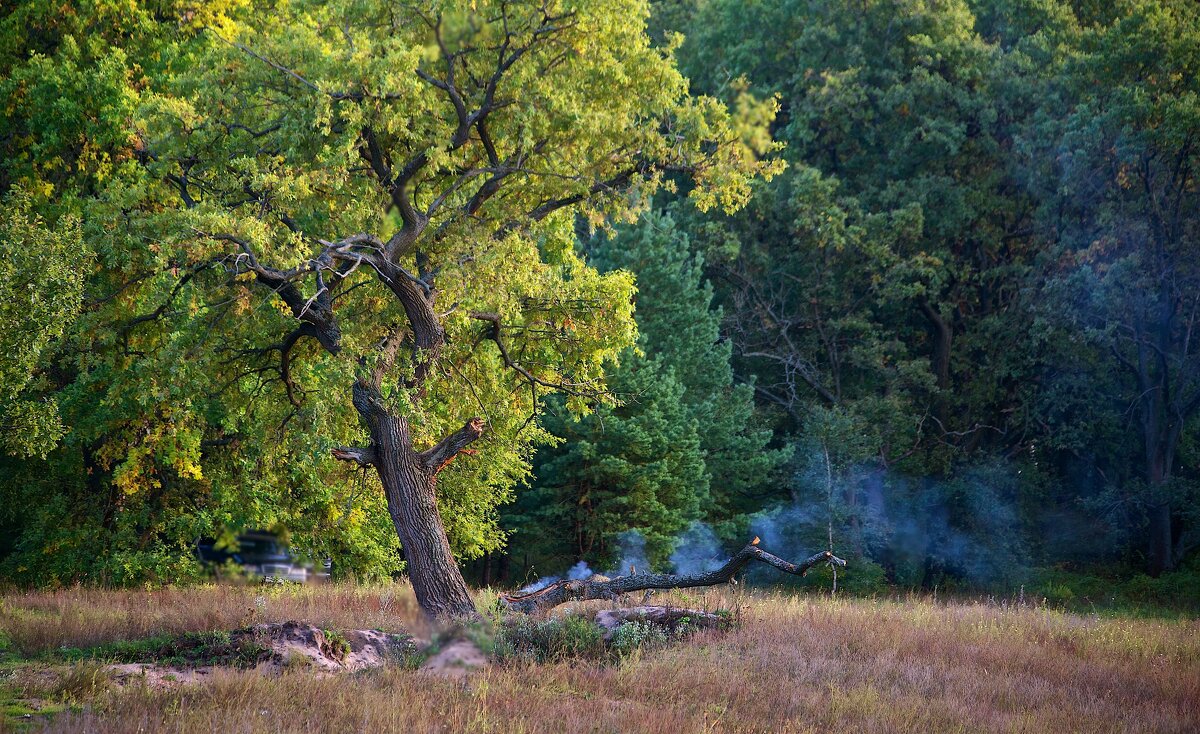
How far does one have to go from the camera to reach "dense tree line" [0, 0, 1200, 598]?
13.9 metres

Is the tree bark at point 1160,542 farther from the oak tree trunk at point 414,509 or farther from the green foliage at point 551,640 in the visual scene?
the oak tree trunk at point 414,509

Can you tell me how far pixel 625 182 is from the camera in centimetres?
1512

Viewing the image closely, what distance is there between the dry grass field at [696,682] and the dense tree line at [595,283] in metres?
2.02

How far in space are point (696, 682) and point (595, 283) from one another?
6781 millimetres

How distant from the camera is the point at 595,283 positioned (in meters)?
15.3

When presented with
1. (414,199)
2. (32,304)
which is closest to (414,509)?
(414,199)

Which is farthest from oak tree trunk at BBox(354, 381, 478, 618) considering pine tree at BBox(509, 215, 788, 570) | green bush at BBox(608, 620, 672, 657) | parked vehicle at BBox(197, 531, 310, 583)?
pine tree at BBox(509, 215, 788, 570)

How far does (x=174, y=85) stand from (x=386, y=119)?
12.7 ft

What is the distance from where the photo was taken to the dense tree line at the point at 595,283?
1393cm

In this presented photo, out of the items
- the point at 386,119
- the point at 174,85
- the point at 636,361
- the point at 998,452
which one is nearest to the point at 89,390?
the point at 174,85

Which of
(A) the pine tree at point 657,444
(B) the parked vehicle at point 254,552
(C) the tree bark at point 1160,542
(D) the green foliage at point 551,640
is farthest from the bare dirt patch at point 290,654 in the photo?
(C) the tree bark at point 1160,542

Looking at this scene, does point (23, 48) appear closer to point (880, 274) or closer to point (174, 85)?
point (174, 85)

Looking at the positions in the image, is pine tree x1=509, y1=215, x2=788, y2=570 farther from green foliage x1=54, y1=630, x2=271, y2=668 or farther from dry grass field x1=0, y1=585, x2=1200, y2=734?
green foliage x1=54, y1=630, x2=271, y2=668

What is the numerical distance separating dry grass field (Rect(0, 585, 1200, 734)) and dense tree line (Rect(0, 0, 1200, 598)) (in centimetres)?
202
